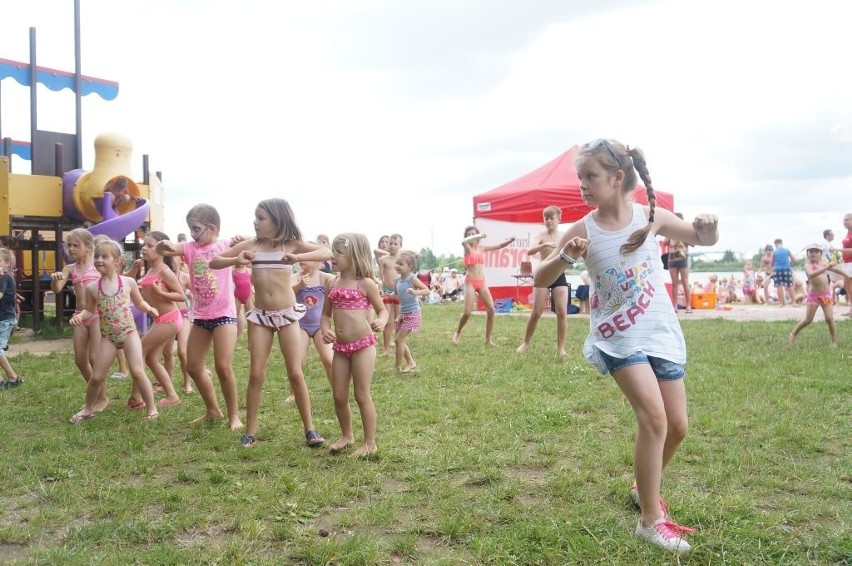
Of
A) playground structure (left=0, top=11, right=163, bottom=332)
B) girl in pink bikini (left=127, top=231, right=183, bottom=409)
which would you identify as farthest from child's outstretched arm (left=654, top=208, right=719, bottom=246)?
playground structure (left=0, top=11, right=163, bottom=332)

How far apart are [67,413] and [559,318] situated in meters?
6.07

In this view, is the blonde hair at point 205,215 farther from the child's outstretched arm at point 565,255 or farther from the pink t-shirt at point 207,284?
the child's outstretched arm at point 565,255

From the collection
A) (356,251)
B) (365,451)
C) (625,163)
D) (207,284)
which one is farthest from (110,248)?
(625,163)

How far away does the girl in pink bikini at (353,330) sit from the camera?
17.2 ft

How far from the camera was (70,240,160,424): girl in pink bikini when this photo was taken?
642cm

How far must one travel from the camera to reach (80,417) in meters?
6.44

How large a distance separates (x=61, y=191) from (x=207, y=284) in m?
10.9

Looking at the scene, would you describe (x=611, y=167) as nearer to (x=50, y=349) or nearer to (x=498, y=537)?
(x=498, y=537)

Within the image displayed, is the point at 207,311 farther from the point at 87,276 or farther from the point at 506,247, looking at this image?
the point at 506,247

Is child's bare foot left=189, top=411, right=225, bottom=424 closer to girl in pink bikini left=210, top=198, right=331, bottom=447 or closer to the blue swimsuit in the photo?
girl in pink bikini left=210, top=198, right=331, bottom=447

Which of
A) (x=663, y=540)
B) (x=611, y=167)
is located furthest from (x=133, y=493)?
(x=611, y=167)

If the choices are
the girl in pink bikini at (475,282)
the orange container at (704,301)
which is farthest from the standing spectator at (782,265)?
the girl in pink bikini at (475,282)

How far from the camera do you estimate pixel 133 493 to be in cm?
423

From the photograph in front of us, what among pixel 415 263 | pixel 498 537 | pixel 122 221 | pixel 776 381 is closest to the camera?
pixel 498 537
